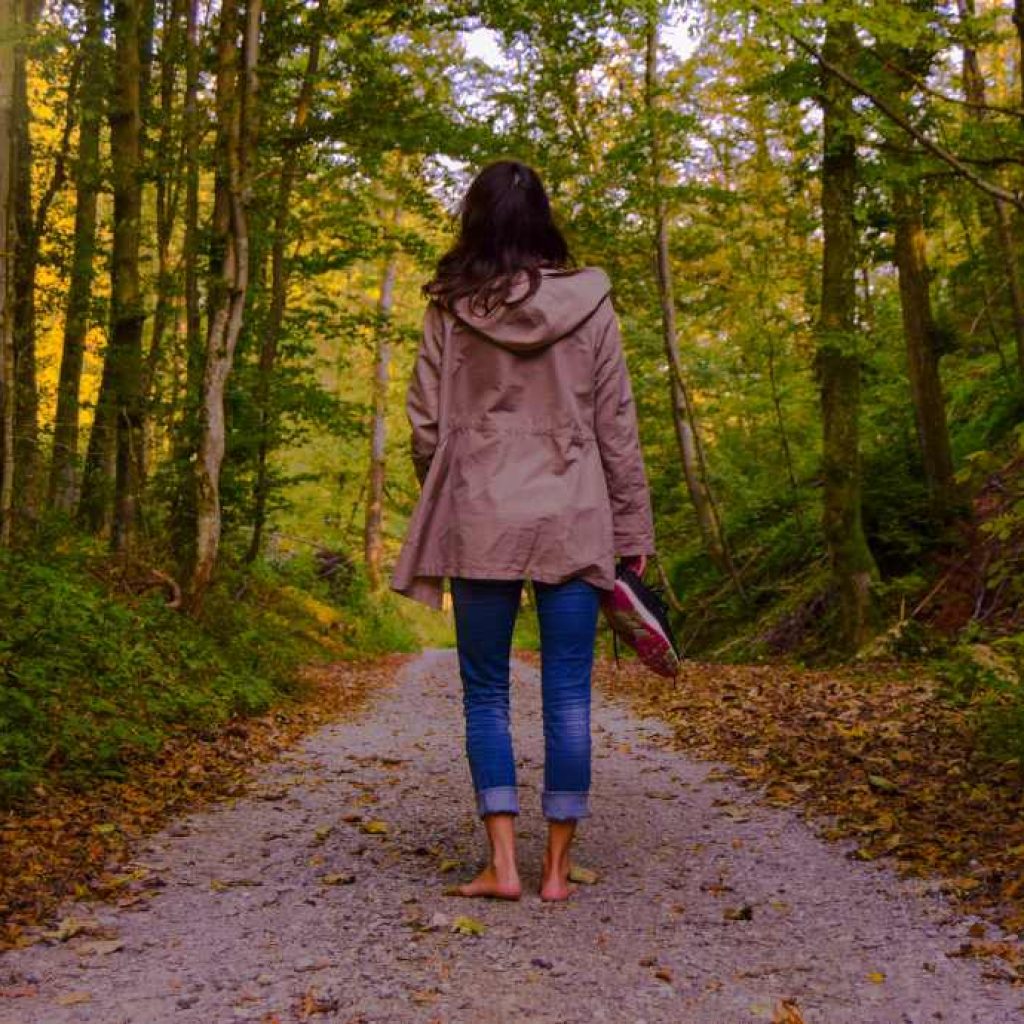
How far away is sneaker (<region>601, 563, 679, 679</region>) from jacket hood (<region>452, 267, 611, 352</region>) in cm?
85

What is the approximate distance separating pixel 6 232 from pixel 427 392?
368 cm

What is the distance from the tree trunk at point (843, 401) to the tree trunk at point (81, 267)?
7054 millimetres

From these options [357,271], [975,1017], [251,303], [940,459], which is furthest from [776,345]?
[357,271]

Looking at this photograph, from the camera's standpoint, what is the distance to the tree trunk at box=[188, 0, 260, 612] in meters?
9.09

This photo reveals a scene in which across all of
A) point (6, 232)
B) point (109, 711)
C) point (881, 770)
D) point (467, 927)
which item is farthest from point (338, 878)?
point (6, 232)

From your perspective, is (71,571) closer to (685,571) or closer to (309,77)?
(309,77)

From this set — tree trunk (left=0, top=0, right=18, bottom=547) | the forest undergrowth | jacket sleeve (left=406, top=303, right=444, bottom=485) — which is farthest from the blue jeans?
tree trunk (left=0, top=0, right=18, bottom=547)

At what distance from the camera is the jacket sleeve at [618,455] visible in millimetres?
3646

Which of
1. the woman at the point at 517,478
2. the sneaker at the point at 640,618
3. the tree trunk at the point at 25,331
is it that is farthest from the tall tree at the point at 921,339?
the tree trunk at the point at 25,331

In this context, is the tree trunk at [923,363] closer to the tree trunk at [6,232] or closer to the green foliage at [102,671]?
the green foliage at [102,671]

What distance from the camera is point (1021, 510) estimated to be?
Answer: 4.31m

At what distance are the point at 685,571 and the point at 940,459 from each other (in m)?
7.13

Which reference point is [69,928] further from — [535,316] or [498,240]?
[498,240]

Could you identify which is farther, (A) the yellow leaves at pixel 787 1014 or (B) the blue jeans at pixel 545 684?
(B) the blue jeans at pixel 545 684
